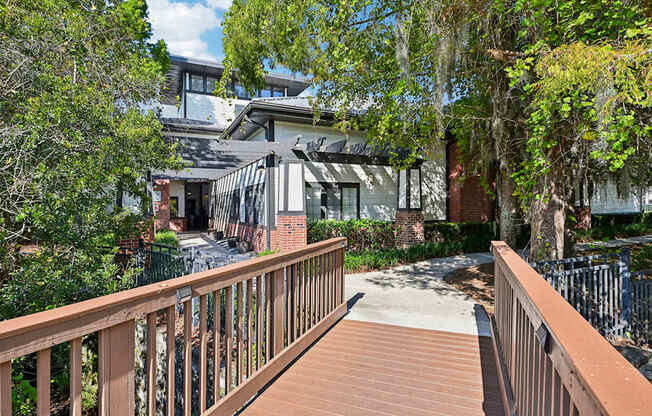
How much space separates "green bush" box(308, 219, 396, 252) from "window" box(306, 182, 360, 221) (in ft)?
4.68

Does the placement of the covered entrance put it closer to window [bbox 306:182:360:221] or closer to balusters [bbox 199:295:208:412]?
window [bbox 306:182:360:221]

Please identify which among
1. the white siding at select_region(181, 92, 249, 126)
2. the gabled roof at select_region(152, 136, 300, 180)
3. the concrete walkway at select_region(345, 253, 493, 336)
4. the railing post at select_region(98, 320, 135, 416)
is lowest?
the concrete walkway at select_region(345, 253, 493, 336)

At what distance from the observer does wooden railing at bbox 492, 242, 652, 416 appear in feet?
2.60

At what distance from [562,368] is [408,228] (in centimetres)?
946

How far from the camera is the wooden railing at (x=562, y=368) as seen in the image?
793 millimetres

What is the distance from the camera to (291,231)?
912 centimetres

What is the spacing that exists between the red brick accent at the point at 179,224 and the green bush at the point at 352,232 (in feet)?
Result: 37.3

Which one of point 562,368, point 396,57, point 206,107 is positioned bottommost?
point 562,368

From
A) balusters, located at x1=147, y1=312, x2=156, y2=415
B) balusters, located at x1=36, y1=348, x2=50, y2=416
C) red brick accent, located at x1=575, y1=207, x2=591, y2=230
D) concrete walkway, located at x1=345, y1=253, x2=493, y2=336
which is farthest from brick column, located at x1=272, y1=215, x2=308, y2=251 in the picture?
red brick accent, located at x1=575, y1=207, x2=591, y2=230

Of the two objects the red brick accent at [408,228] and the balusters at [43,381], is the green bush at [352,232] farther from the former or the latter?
the balusters at [43,381]

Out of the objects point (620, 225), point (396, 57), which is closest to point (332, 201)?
point (396, 57)

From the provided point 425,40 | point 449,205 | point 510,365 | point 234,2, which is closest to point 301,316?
point 510,365

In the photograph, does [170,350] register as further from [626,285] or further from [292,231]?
[292,231]

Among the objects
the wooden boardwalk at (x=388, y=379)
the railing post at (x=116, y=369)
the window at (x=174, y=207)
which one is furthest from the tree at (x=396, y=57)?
the window at (x=174, y=207)
